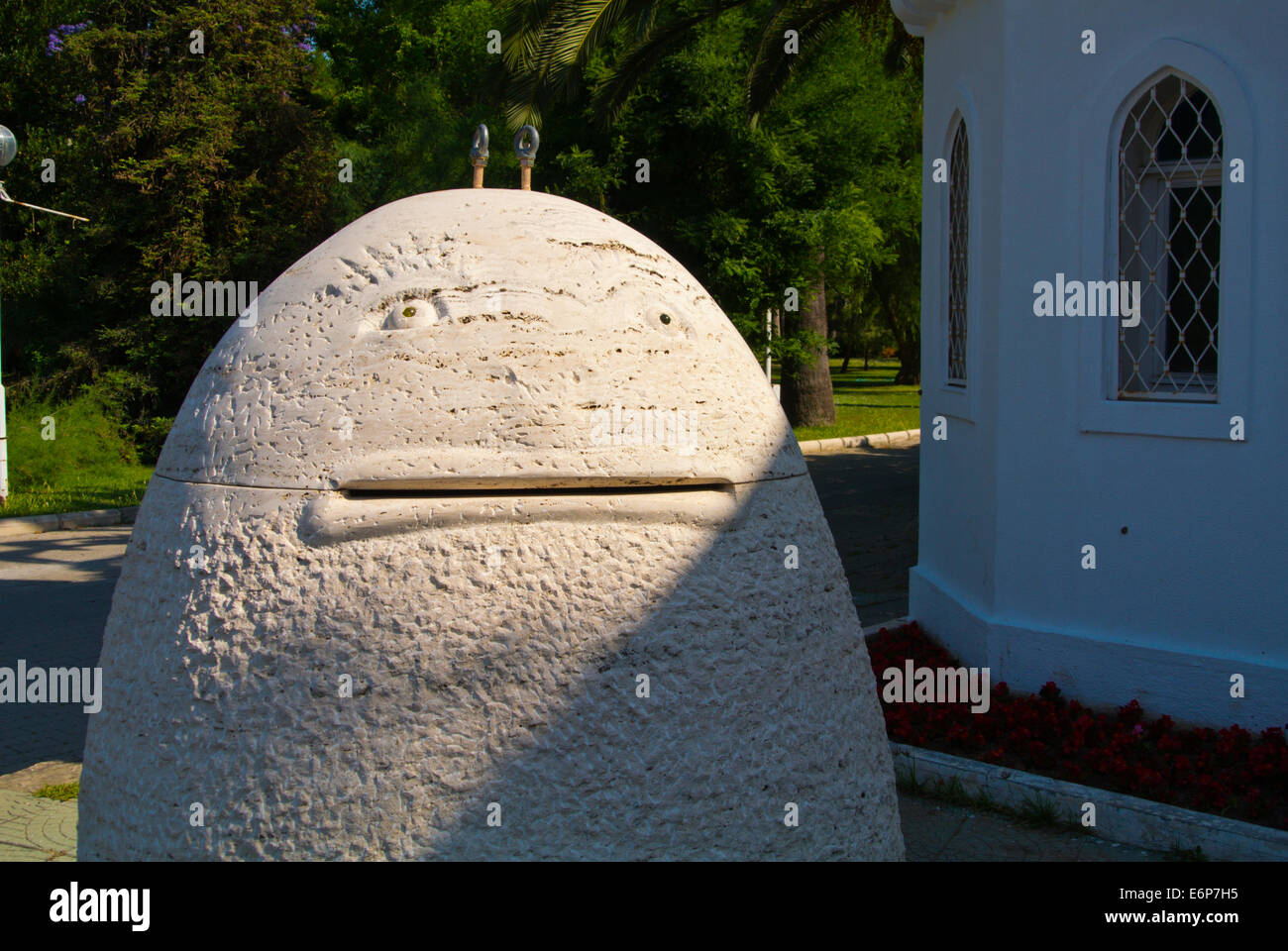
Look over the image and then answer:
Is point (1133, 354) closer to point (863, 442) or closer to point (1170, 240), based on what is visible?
A: point (1170, 240)

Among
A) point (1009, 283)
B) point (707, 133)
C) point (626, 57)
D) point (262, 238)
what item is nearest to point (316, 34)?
point (262, 238)

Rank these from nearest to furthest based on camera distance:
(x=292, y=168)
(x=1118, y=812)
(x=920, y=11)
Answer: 1. (x=1118, y=812)
2. (x=920, y=11)
3. (x=292, y=168)

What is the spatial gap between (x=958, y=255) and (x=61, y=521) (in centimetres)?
1113

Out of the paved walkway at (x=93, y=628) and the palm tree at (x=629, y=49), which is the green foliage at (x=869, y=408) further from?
the palm tree at (x=629, y=49)

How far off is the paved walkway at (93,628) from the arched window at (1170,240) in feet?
8.36

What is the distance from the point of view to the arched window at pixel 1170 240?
6023 mm

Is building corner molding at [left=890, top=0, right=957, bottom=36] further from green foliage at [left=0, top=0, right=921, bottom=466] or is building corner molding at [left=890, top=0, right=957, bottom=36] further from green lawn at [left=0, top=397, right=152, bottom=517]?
green lawn at [left=0, top=397, right=152, bottom=517]

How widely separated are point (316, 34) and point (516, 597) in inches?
1087

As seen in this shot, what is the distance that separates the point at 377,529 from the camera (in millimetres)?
2109

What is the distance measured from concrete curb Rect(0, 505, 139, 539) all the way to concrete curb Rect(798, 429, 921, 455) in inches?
419

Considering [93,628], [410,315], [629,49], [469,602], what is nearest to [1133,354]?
[410,315]

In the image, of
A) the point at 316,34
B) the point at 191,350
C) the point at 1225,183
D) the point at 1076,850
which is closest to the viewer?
the point at 1076,850

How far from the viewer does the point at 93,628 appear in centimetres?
883

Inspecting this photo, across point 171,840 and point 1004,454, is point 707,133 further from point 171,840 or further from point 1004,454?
point 171,840
